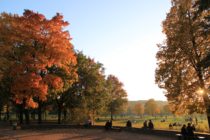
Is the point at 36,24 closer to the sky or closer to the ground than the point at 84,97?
closer to the sky

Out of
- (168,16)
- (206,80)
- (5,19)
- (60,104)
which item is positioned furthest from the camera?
(60,104)

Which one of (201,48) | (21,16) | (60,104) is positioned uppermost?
(21,16)

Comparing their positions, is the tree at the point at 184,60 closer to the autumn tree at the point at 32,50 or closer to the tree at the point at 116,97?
the autumn tree at the point at 32,50

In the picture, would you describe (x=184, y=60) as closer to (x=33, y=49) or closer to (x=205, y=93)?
(x=205, y=93)

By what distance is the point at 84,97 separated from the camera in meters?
51.2

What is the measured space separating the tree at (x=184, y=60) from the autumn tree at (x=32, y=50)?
12297 mm

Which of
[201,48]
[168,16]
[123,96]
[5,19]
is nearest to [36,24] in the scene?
[5,19]

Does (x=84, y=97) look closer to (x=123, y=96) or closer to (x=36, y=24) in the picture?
(x=36, y=24)

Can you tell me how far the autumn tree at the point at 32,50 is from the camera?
113 feet

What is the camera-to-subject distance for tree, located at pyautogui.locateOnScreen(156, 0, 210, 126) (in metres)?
28.9

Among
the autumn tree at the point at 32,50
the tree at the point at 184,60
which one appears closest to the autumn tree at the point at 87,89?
the autumn tree at the point at 32,50

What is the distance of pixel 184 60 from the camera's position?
30047mm

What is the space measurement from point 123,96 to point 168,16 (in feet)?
185

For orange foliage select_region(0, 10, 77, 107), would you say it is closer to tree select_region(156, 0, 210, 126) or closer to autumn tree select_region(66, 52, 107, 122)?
tree select_region(156, 0, 210, 126)
